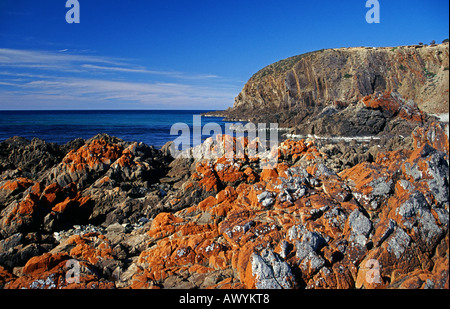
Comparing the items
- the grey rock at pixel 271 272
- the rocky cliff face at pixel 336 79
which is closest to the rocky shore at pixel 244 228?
the grey rock at pixel 271 272

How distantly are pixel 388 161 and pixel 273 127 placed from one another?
5246 cm

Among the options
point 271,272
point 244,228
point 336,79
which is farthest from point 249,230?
point 336,79

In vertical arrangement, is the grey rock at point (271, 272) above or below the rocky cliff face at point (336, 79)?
below

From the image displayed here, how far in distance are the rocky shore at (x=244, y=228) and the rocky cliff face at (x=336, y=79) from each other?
60.4 metres

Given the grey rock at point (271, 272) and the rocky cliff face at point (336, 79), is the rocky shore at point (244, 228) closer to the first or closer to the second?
the grey rock at point (271, 272)

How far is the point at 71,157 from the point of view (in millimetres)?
14961

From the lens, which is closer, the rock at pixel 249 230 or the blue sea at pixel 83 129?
the rock at pixel 249 230

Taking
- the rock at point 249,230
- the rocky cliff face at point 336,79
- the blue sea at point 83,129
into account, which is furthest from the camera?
the rocky cliff face at point 336,79

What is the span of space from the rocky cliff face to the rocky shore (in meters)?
60.4

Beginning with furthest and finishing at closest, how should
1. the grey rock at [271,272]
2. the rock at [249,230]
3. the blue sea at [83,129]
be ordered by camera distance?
the blue sea at [83,129] → the rock at [249,230] → the grey rock at [271,272]

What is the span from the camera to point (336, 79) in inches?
3428

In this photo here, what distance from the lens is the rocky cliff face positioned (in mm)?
77750

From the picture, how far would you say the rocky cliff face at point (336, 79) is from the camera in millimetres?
77750

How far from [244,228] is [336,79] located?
87340 millimetres
